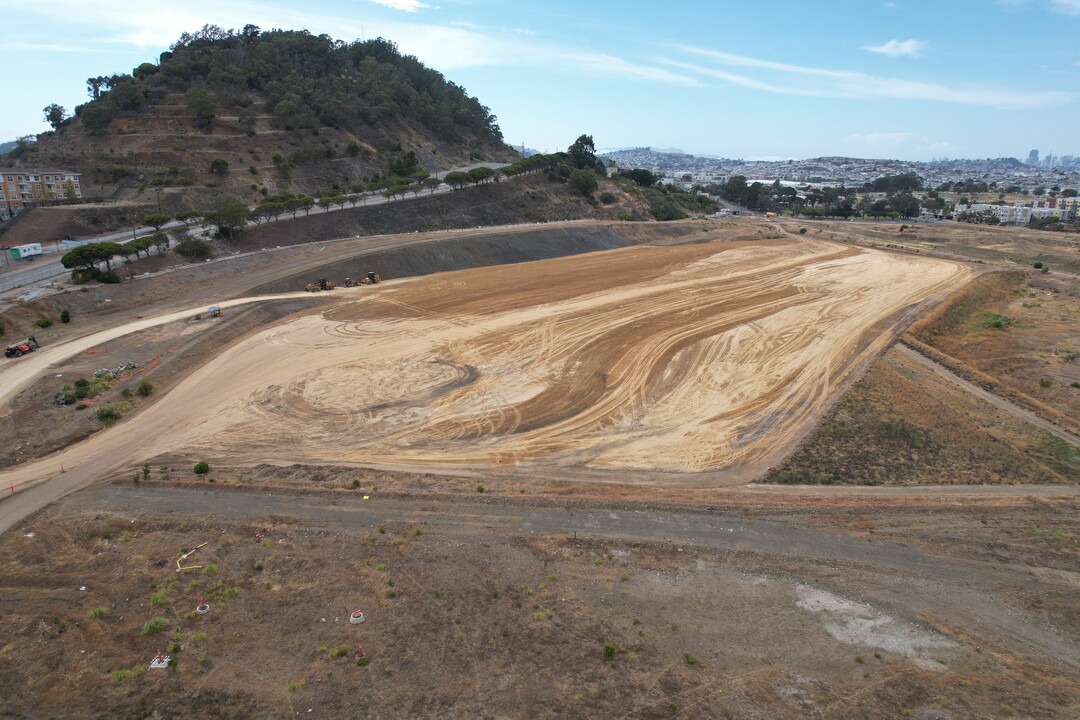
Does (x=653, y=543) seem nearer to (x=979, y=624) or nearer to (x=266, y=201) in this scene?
(x=979, y=624)

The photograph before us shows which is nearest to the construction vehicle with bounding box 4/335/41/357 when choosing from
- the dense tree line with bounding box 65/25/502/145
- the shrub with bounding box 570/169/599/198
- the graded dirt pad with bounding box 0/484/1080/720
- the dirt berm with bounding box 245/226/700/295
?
the dirt berm with bounding box 245/226/700/295

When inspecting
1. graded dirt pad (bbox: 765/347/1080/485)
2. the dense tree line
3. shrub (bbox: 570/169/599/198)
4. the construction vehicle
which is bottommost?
graded dirt pad (bbox: 765/347/1080/485)

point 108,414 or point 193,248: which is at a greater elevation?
point 193,248

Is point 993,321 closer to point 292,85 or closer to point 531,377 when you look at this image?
point 531,377

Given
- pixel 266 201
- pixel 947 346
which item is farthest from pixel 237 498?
pixel 266 201

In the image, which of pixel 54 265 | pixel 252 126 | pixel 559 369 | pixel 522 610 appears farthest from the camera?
pixel 252 126

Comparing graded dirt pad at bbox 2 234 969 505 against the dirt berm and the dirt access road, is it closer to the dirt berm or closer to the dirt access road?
the dirt access road

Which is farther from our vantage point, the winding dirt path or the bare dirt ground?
the winding dirt path

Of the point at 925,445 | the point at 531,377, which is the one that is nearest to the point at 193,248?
the point at 531,377
